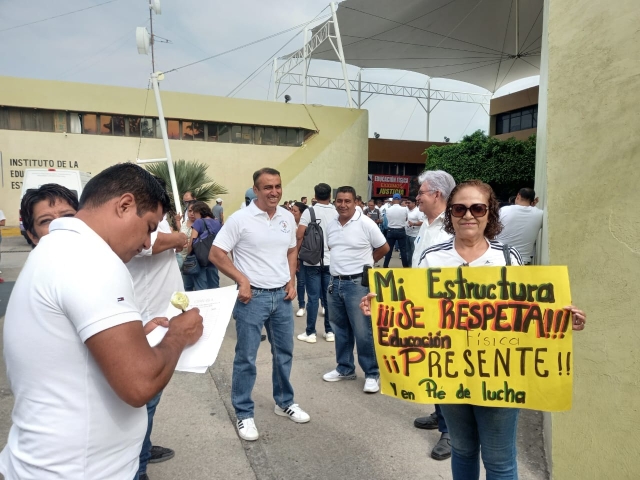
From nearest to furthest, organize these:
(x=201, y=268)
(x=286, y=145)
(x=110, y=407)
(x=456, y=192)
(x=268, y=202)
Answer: (x=110, y=407) → (x=456, y=192) → (x=268, y=202) → (x=201, y=268) → (x=286, y=145)

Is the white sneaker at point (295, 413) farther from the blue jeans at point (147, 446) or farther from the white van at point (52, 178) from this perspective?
the white van at point (52, 178)

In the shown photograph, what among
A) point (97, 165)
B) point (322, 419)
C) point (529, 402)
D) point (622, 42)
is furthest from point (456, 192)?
point (97, 165)

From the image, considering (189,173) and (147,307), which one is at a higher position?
(189,173)

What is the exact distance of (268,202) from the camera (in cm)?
354

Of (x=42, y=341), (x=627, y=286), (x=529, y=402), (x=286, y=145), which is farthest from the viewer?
(x=286, y=145)

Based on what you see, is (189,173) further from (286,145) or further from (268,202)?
(268,202)

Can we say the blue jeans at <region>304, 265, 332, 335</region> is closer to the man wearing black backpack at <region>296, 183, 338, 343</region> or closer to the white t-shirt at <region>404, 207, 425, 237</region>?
the man wearing black backpack at <region>296, 183, 338, 343</region>

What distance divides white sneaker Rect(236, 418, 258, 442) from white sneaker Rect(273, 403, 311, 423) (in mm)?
339

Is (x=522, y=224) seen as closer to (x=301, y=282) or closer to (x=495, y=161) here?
(x=301, y=282)

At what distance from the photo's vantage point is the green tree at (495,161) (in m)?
24.7

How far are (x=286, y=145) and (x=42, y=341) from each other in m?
24.5

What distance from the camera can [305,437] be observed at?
3.43 meters

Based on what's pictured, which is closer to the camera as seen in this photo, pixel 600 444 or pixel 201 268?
pixel 600 444

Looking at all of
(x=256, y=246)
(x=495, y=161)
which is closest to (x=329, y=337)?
(x=256, y=246)
